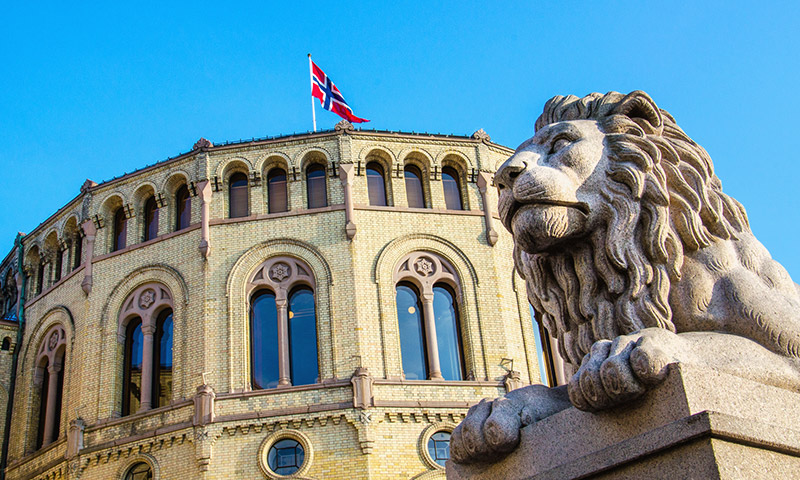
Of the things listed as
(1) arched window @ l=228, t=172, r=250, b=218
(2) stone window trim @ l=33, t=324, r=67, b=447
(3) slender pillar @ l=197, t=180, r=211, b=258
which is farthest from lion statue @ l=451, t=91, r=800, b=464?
(2) stone window trim @ l=33, t=324, r=67, b=447

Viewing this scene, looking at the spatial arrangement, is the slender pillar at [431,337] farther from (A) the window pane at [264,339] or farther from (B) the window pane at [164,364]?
(B) the window pane at [164,364]

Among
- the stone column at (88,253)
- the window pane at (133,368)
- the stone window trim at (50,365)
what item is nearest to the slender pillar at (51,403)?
the stone window trim at (50,365)

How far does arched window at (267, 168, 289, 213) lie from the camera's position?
26266 mm

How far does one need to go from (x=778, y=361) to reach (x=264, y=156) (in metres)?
23.9

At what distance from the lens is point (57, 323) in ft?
91.7

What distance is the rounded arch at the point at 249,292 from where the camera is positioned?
23.5m

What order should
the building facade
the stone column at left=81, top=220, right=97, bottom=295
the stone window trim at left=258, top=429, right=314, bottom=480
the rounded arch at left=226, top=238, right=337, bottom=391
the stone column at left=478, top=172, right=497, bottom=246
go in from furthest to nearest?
the stone column at left=81, top=220, right=97, bottom=295 → the stone column at left=478, top=172, right=497, bottom=246 → the rounded arch at left=226, top=238, right=337, bottom=391 → the building facade → the stone window trim at left=258, top=429, right=314, bottom=480

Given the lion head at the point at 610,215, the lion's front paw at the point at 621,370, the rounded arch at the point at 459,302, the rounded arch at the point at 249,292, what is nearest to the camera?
the lion's front paw at the point at 621,370

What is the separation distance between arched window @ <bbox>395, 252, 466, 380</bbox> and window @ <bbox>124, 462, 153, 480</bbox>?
7.19 meters

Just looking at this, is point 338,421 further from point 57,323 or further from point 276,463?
point 57,323

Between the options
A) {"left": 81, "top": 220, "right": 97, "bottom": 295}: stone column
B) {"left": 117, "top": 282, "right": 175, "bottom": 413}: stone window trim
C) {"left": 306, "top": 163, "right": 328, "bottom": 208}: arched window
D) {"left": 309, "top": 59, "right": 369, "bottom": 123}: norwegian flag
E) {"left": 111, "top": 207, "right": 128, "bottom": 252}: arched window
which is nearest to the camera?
{"left": 117, "top": 282, "right": 175, "bottom": 413}: stone window trim

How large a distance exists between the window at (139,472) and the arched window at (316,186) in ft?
27.9

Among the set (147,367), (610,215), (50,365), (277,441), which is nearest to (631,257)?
(610,215)

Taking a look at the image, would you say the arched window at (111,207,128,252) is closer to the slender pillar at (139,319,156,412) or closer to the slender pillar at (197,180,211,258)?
the slender pillar at (197,180,211,258)
